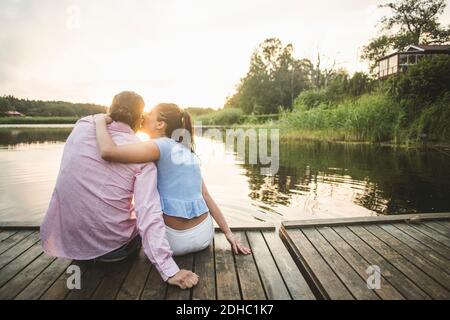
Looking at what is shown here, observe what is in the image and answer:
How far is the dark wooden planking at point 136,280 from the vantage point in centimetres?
197

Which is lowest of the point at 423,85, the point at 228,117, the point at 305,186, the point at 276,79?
the point at 305,186

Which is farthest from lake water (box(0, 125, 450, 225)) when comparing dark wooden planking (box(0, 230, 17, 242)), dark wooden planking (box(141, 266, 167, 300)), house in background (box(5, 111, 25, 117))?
house in background (box(5, 111, 25, 117))

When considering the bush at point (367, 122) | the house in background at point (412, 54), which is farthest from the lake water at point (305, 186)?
the house in background at point (412, 54)

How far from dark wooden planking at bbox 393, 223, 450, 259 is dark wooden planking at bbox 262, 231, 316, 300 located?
1292 mm

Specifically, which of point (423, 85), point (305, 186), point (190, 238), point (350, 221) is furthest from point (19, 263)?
point (423, 85)

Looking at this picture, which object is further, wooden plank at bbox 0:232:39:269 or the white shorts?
wooden plank at bbox 0:232:39:269

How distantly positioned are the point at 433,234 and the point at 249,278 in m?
2.10

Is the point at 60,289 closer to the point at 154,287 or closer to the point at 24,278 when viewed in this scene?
the point at 24,278

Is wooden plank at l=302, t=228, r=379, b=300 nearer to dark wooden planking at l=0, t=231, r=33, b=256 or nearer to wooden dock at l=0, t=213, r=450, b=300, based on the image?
wooden dock at l=0, t=213, r=450, b=300

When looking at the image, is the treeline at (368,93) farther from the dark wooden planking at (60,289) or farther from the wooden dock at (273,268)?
the dark wooden planking at (60,289)

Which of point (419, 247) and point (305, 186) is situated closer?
point (419, 247)

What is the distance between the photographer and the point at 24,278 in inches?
86.7

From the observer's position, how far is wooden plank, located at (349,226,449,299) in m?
2.06

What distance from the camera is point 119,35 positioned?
370 inches
